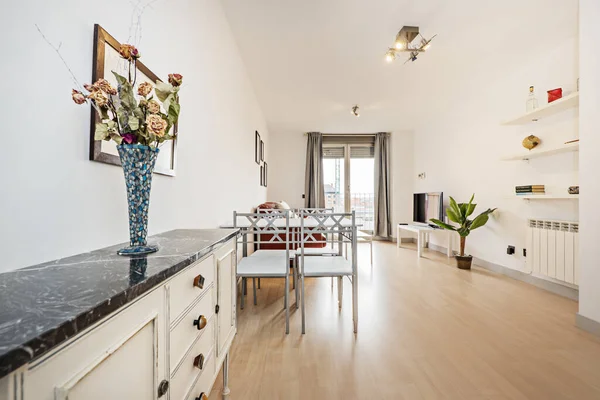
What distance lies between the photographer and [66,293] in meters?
0.54

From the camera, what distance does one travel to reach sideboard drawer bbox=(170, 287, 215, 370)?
781 millimetres

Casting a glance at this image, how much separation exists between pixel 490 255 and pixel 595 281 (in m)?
2.11

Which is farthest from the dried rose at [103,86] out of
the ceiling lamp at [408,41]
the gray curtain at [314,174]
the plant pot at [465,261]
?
the gray curtain at [314,174]

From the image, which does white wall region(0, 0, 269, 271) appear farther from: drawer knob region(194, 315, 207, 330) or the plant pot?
the plant pot

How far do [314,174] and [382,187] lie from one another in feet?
5.67

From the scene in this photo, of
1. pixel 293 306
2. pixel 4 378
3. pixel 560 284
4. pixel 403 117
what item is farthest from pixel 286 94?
pixel 4 378

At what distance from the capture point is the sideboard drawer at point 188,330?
2.56 ft

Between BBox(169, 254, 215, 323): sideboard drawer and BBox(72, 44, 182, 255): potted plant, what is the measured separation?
0.18m

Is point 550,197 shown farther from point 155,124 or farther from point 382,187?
point 382,187

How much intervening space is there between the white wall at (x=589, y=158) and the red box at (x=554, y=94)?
2.77ft

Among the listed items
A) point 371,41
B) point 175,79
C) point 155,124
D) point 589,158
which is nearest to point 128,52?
point 175,79

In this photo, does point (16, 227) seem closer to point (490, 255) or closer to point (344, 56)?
point (344, 56)

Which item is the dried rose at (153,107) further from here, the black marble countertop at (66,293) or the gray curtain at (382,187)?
the gray curtain at (382,187)

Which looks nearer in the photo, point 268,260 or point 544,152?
point 268,260
